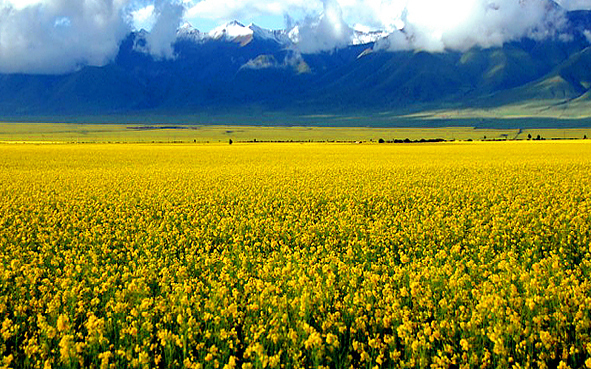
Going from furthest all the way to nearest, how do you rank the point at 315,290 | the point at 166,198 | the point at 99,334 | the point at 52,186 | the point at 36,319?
the point at 52,186, the point at 166,198, the point at 315,290, the point at 36,319, the point at 99,334

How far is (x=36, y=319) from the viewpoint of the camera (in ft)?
22.9

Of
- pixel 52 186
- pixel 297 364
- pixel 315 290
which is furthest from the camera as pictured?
pixel 52 186

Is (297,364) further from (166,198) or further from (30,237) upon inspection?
(166,198)

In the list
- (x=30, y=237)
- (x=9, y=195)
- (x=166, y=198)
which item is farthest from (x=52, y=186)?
(x=30, y=237)

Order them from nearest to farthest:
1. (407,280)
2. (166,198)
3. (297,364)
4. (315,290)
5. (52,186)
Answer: (297,364) → (315,290) → (407,280) → (166,198) → (52,186)

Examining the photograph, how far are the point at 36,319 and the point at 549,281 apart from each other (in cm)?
654

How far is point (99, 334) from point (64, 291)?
1732mm

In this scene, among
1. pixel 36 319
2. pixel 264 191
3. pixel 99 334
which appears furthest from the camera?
pixel 264 191

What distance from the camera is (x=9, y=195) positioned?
65.9 ft

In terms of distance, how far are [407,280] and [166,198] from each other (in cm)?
1221

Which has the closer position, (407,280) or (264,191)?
(407,280)

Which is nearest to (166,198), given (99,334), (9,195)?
(9,195)

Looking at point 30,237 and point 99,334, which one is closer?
point 99,334

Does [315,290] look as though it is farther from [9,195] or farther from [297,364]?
[9,195]
